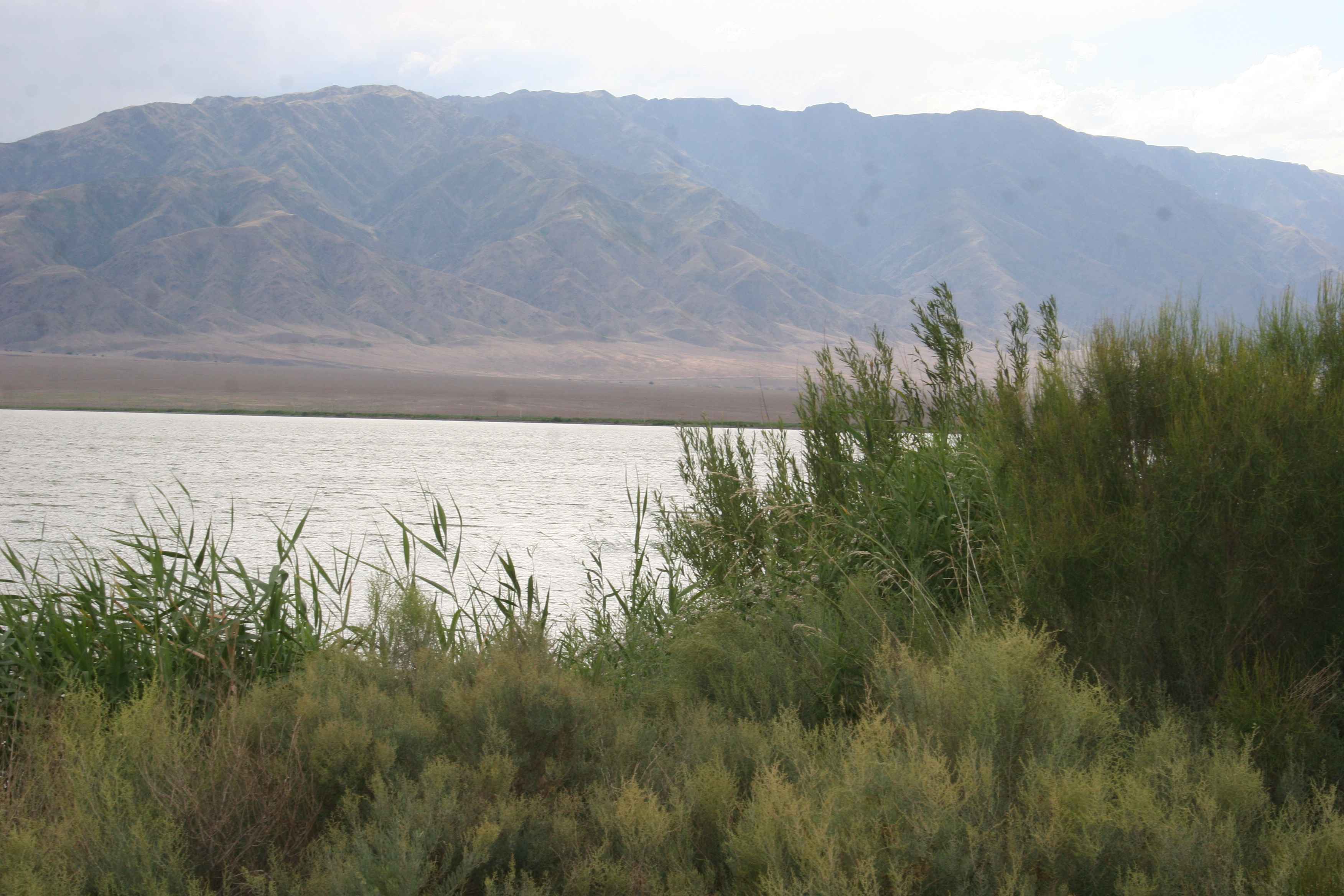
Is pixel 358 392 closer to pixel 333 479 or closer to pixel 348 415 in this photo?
pixel 348 415

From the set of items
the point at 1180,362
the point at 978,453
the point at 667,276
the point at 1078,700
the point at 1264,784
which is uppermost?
the point at 667,276

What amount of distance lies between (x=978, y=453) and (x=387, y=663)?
379 centimetres

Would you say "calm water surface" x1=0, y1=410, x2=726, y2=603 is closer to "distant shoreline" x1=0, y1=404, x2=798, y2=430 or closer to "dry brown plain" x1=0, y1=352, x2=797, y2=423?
"distant shoreline" x1=0, y1=404, x2=798, y2=430

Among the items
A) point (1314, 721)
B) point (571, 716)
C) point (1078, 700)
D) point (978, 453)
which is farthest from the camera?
point (978, 453)

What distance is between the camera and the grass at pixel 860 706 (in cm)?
313

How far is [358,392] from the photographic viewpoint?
99000 mm

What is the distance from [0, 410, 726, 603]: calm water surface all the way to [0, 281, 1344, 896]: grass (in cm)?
322

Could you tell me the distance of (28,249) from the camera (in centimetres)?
15675

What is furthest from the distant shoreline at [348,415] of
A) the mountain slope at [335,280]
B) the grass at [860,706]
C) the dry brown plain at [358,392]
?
the grass at [860,706]

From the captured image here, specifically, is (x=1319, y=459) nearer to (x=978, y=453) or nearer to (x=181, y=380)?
(x=978, y=453)

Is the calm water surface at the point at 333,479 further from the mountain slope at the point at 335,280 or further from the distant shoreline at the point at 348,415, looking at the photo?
the mountain slope at the point at 335,280

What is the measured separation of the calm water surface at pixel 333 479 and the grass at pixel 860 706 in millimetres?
3222

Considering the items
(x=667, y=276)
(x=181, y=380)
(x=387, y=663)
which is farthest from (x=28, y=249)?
(x=387, y=663)

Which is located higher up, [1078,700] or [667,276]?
[667,276]
